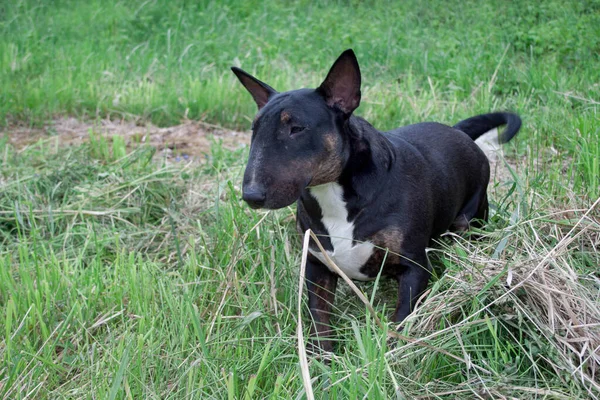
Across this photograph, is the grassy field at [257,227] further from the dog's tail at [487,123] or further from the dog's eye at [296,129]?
the dog's eye at [296,129]

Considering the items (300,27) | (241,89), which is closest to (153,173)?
(241,89)

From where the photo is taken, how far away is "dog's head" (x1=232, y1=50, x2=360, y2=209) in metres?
2.92

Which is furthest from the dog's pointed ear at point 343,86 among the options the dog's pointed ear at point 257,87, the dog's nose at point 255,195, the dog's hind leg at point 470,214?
the dog's hind leg at point 470,214

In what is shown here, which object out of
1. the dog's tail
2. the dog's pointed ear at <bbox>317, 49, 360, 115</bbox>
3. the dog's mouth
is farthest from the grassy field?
the dog's pointed ear at <bbox>317, 49, 360, 115</bbox>

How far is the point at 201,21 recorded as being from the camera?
879 cm

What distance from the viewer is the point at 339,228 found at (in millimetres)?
3303

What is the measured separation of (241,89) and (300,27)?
2.30m

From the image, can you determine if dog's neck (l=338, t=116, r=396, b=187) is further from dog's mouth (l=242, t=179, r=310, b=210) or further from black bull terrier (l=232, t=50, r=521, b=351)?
dog's mouth (l=242, t=179, r=310, b=210)

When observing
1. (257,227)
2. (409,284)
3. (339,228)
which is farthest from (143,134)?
(409,284)

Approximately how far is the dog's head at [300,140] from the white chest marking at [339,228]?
0.10 meters

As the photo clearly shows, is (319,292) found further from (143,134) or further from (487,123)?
(143,134)

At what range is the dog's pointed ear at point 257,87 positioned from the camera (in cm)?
338

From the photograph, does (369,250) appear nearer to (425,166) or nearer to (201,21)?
(425,166)

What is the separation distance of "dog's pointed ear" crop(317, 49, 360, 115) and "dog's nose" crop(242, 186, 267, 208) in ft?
1.76
